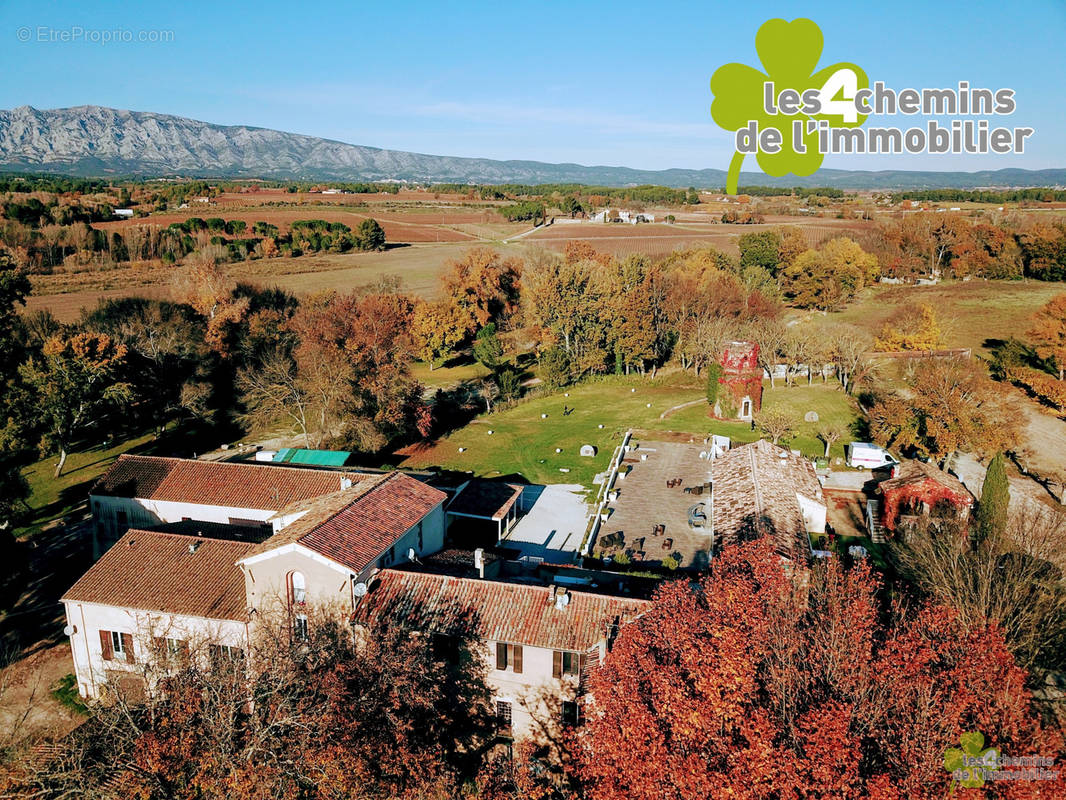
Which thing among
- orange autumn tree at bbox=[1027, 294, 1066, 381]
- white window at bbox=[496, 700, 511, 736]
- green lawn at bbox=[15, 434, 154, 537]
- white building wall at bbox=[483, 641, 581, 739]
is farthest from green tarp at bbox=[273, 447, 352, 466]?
orange autumn tree at bbox=[1027, 294, 1066, 381]

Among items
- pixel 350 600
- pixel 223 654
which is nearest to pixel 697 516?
pixel 350 600

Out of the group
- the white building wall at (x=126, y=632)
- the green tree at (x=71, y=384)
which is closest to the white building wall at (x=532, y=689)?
the white building wall at (x=126, y=632)

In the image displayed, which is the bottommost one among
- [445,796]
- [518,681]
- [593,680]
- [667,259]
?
[518,681]

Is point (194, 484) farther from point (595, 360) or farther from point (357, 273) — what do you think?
point (357, 273)

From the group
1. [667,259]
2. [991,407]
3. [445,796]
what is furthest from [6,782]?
[667,259]

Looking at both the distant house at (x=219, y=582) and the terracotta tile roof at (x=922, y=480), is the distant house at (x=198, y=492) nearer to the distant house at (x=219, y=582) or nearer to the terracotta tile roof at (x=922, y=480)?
the distant house at (x=219, y=582)
